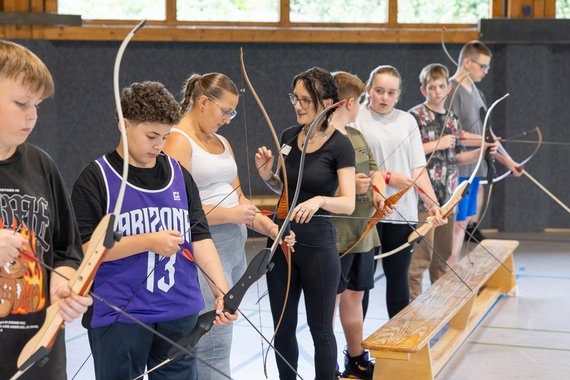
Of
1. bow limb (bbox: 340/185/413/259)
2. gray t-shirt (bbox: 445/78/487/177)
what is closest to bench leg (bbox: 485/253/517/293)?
gray t-shirt (bbox: 445/78/487/177)

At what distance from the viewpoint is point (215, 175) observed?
2.26 metres

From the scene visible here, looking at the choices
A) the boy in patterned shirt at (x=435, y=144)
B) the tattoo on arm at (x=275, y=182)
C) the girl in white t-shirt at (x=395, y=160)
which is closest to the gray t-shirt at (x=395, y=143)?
the girl in white t-shirt at (x=395, y=160)

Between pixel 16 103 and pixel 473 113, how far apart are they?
127 inches

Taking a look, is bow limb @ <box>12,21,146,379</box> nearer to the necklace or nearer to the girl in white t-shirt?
the necklace

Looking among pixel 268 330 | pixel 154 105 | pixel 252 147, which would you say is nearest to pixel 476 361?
pixel 268 330

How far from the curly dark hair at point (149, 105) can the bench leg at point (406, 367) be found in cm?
124

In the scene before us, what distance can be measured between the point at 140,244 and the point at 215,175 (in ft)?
1.81

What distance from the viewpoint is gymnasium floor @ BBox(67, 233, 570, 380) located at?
3225 mm

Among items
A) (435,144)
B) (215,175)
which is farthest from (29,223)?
(435,144)

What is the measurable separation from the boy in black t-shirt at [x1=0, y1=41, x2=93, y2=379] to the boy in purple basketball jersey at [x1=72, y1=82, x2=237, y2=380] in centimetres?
23

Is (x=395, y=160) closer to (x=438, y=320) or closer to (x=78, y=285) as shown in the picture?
(x=438, y=320)

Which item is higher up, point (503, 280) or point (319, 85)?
point (319, 85)

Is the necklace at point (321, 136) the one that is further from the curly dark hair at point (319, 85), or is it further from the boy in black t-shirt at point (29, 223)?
the boy in black t-shirt at point (29, 223)

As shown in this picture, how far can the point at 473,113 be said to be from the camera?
4.29 meters
